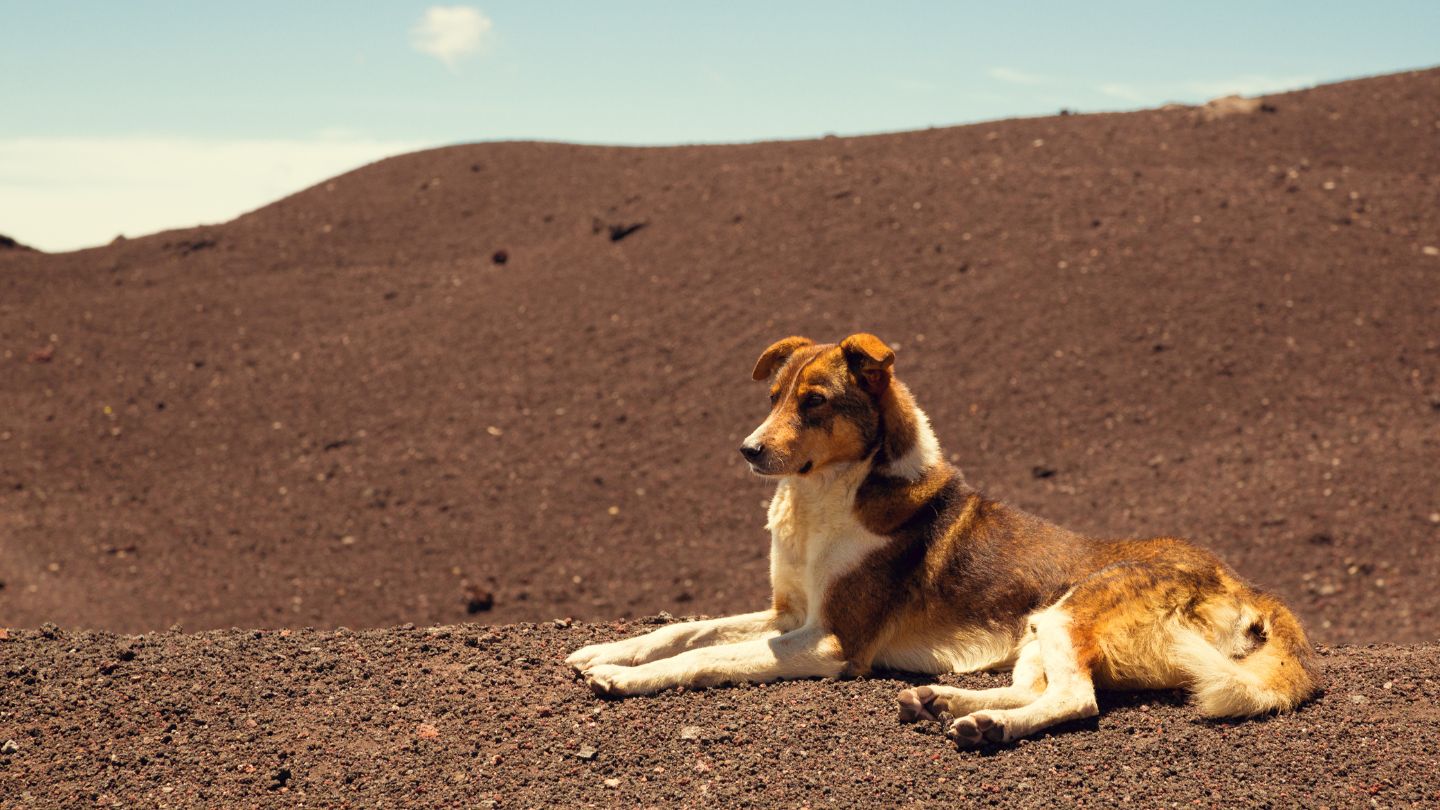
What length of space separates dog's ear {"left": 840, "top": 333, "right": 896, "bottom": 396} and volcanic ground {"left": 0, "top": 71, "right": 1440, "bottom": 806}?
2588 mm

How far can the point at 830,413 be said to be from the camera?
608 centimetres

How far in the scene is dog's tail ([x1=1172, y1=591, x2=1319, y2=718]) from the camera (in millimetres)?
5793

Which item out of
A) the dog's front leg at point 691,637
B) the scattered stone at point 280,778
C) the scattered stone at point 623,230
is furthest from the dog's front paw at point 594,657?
the scattered stone at point 623,230

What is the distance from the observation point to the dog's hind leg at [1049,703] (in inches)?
218

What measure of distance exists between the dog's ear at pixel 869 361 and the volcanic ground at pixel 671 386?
2.59 meters

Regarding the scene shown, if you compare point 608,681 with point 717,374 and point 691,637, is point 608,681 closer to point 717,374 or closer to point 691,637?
point 691,637

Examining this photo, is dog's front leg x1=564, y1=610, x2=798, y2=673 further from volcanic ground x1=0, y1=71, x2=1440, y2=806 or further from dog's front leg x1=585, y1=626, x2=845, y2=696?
volcanic ground x1=0, y1=71, x2=1440, y2=806

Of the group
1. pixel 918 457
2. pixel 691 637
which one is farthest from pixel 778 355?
pixel 691 637

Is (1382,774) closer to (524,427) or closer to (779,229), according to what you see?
(524,427)

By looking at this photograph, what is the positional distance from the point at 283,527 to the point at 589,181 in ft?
39.7

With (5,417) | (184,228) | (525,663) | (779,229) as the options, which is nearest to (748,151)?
(779,229)

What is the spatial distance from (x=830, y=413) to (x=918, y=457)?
2.14 feet

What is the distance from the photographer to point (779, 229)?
70.9ft

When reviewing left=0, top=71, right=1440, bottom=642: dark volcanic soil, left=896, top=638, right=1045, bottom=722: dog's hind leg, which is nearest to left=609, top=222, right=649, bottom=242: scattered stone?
left=0, top=71, right=1440, bottom=642: dark volcanic soil
